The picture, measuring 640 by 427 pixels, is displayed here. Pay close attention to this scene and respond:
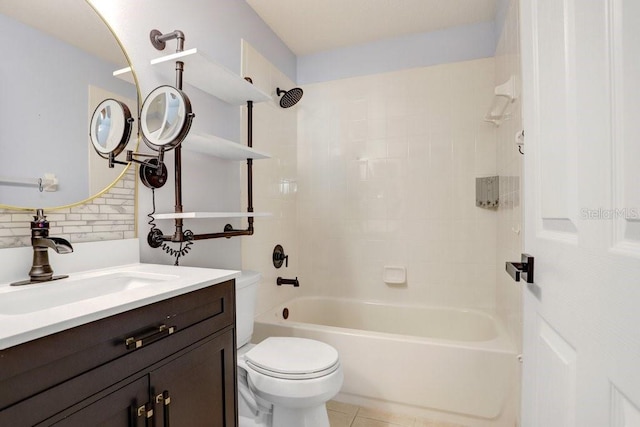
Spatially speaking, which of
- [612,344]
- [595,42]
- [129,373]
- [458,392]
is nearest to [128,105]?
[129,373]

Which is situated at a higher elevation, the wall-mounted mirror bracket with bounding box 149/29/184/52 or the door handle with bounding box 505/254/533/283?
the wall-mounted mirror bracket with bounding box 149/29/184/52

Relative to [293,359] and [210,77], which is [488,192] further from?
[210,77]

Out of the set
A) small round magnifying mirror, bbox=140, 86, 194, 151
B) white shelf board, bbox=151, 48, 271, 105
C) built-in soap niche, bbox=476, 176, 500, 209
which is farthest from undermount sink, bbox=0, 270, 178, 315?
built-in soap niche, bbox=476, 176, 500, 209

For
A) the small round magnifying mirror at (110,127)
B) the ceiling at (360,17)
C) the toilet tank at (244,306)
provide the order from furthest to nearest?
the ceiling at (360,17)
the toilet tank at (244,306)
the small round magnifying mirror at (110,127)

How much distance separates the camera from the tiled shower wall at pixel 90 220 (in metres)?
0.95

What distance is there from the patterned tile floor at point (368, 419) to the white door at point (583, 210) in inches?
43.2

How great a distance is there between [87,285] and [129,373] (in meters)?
0.41

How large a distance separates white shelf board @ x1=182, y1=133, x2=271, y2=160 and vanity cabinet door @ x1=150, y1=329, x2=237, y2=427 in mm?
832

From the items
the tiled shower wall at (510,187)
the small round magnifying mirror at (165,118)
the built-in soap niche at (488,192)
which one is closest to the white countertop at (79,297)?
the small round magnifying mirror at (165,118)

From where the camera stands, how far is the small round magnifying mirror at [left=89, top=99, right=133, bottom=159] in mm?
1184

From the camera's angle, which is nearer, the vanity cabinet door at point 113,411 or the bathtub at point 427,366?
the vanity cabinet door at point 113,411

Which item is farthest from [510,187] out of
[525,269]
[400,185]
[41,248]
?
[41,248]

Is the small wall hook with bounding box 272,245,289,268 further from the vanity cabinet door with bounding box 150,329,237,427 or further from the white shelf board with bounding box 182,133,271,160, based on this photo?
the vanity cabinet door with bounding box 150,329,237,427

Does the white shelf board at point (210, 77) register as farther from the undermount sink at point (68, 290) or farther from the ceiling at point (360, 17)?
the undermount sink at point (68, 290)
